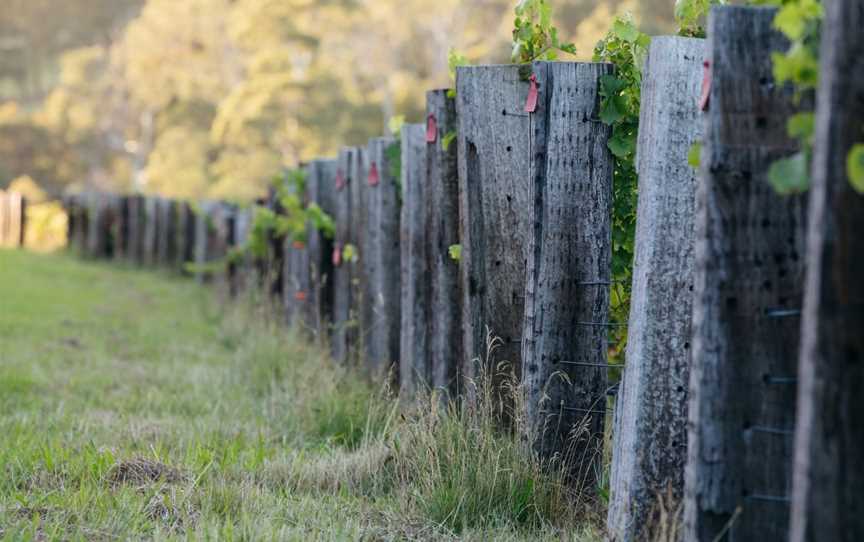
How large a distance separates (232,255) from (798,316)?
1061cm

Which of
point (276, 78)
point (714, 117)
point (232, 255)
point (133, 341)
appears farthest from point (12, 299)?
point (276, 78)

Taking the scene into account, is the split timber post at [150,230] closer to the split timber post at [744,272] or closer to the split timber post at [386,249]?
the split timber post at [386,249]

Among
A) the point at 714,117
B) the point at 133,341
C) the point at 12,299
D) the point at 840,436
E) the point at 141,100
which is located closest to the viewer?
the point at 840,436

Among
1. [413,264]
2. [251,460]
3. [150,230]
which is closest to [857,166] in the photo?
[251,460]

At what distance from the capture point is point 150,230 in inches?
808

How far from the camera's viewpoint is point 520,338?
487 cm

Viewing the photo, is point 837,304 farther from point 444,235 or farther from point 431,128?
point 431,128

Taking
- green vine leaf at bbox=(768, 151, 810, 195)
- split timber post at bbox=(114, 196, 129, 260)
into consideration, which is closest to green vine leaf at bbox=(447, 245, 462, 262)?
green vine leaf at bbox=(768, 151, 810, 195)

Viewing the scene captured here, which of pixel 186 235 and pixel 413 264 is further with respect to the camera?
pixel 186 235

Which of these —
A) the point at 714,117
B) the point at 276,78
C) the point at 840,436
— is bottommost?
the point at 840,436

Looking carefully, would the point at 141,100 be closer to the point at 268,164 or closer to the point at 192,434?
the point at 268,164

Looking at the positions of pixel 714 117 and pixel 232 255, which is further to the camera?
pixel 232 255

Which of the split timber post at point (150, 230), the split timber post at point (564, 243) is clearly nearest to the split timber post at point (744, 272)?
the split timber post at point (564, 243)

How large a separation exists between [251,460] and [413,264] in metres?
1.61
